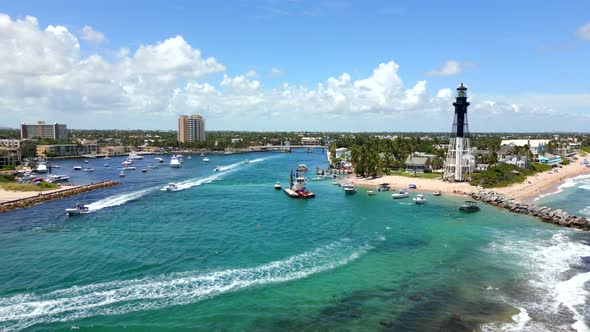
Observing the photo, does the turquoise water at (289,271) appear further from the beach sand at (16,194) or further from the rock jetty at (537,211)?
the beach sand at (16,194)

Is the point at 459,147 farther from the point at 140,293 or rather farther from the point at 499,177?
the point at 140,293

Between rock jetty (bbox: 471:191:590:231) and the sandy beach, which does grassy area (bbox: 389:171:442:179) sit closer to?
the sandy beach

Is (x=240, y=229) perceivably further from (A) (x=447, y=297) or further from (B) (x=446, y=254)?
(A) (x=447, y=297)

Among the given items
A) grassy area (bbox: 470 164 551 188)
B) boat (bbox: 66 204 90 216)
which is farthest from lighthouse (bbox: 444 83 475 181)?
boat (bbox: 66 204 90 216)

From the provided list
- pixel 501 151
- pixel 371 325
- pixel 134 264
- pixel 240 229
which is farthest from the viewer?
pixel 501 151

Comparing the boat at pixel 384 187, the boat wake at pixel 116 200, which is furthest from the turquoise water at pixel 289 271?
the boat at pixel 384 187

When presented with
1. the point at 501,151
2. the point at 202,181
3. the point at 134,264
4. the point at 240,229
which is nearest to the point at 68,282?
the point at 134,264
